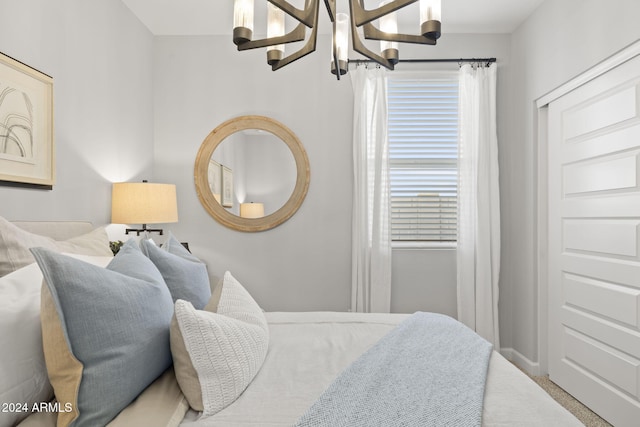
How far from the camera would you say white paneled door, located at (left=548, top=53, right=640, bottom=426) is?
7.32ft

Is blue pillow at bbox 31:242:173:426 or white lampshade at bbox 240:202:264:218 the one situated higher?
white lampshade at bbox 240:202:264:218

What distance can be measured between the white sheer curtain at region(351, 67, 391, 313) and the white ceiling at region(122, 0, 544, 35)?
653mm

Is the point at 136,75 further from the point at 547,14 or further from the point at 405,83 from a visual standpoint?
the point at 547,14

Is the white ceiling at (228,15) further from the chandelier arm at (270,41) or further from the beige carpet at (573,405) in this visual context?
the beige carpet at (573,405)

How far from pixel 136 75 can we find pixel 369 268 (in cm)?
248

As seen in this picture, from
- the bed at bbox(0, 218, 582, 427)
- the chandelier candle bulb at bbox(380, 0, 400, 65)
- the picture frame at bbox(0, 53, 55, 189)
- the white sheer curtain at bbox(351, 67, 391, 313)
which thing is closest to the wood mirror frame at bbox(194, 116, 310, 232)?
the white sheer curtain at bbox(351, 67, 391, 313)

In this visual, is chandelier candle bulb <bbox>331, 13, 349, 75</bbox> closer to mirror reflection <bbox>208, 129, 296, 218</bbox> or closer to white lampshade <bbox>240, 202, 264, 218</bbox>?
mirror reflection <bbox>208, 129, 296, 218</bbox>

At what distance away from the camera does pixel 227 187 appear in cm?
370

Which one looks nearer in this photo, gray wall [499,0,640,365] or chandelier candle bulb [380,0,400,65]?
chandelier candle bulb [380,0,400,65]

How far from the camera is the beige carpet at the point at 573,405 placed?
2.42m

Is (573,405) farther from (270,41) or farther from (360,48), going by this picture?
(270,41)

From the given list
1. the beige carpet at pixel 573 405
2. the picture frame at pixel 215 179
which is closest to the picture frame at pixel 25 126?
the picture frame at pixel 215 179

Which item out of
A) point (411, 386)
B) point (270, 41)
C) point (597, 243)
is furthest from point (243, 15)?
point (597, 243)

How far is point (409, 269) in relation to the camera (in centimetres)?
365
